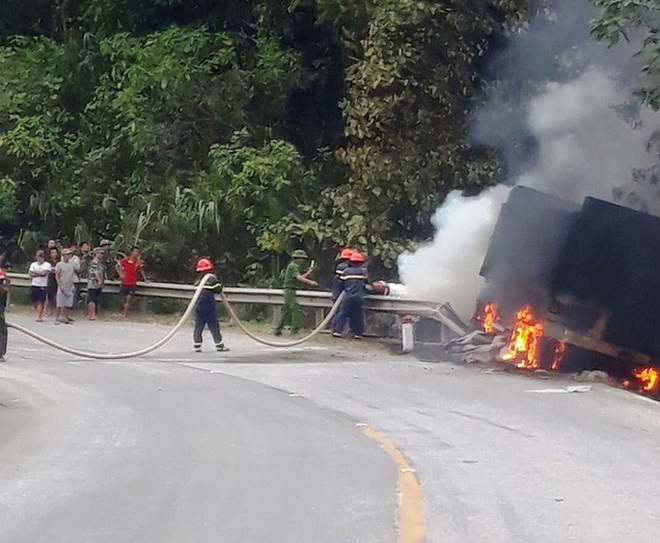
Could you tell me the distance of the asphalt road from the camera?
8.09 m

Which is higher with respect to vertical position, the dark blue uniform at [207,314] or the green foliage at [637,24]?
the green foliage at [637,24]

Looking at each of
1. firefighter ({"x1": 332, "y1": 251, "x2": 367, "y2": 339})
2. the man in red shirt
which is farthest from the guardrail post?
the man in red shirt

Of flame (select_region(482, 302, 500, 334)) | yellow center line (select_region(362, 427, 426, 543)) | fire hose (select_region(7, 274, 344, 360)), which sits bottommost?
yellow center line (select_region(362, 427, 426, 543))

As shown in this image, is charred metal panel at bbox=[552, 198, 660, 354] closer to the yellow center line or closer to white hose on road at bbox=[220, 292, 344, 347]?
white hose on road at bbox=[220, 292, 344, 347]

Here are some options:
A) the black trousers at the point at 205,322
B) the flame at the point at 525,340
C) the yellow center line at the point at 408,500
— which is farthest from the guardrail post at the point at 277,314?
the yellow center line at the point at 408,500

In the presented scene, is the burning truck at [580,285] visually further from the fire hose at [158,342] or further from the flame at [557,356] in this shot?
the fire hose at [158,342]

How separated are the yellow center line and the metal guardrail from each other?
29.6 ft

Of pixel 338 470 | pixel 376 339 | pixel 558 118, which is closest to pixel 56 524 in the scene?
pixel 338 470

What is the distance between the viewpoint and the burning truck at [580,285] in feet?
55.5

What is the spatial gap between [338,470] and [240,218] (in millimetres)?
16789

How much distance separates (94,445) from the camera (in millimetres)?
11156

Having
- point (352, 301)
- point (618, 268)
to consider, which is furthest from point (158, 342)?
point (618, 268)

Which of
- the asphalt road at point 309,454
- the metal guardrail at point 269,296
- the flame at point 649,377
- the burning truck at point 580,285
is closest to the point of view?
the asphalt road at point 309,454

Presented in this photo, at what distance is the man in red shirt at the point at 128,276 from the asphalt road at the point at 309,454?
258 inches
